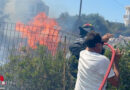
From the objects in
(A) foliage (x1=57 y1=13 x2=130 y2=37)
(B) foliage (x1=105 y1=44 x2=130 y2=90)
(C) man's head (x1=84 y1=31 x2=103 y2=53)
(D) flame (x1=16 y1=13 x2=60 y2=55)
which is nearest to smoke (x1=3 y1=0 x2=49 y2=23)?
(A) foliage (x1=57 y1=13 x2=130 y2=37)

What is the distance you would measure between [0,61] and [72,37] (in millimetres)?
2398

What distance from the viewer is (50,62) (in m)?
5.67

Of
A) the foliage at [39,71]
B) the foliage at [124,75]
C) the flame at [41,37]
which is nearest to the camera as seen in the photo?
the foliage at [124,75]

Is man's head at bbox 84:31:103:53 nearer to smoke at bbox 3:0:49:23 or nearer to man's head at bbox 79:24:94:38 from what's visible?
man's head at bbox 79:24:94:38

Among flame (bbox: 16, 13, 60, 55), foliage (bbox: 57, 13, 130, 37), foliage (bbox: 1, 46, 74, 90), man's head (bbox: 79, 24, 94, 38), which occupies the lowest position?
foliage (bbox: 1, 46, 74, 90)

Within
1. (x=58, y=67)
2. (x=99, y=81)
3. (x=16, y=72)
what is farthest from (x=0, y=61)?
(x=99, y=81)

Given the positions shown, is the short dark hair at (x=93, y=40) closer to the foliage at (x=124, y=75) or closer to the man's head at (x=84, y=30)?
the foliage at (x=124, y=75)

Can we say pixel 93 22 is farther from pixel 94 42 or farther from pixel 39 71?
pixel 94 42

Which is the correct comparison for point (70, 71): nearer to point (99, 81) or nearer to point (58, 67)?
point (58, 67)

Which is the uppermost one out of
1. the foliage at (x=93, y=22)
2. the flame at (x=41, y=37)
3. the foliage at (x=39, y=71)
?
the foliage at (x=93, y=22)

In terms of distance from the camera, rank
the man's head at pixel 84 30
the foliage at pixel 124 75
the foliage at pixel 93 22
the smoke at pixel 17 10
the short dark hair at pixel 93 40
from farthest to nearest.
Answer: the foliage at pixel 93 22
the smoke at pixel 17 10
the man's head at pixel 84 30
the foliage at pixel 124 75
the short dark hair at pixel 93 40

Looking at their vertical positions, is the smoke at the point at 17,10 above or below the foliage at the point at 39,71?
above

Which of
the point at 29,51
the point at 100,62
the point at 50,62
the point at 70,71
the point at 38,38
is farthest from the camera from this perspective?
the point at 38,38

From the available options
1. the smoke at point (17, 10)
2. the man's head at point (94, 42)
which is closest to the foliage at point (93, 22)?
the smoke at point (17, 10)
